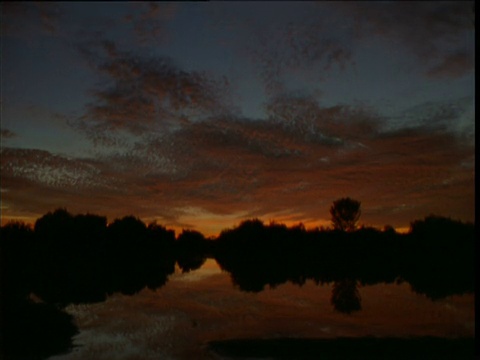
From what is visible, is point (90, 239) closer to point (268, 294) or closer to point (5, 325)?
point (268, 294)

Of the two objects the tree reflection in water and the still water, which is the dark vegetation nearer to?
the tree reflection in water

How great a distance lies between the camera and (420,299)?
35.7 ft

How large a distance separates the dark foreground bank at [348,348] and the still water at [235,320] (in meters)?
0.28

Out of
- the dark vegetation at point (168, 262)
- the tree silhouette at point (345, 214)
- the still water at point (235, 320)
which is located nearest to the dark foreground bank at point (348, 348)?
the still water at point (235, 320)

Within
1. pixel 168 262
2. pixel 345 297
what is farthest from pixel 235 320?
pixel 168 262

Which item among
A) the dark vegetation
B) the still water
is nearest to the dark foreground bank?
the still water

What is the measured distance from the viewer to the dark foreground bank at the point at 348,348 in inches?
231

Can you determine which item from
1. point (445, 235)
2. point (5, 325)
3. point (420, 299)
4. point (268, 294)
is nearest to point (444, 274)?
point (420, 299)

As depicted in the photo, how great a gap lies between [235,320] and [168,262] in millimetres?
22429

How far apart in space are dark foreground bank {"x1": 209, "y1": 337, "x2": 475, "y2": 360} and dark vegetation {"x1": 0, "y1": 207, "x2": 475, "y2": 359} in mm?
2409

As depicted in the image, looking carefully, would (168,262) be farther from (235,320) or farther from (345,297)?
(235,320)

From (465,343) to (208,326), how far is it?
13.1 feet

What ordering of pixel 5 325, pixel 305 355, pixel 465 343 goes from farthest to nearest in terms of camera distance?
1. pixel 5 325
2. pixel 465 343
3. pixel 305 355

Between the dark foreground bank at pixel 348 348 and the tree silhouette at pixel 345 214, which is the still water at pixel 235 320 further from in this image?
the tree silhouette at pixel 345 214
